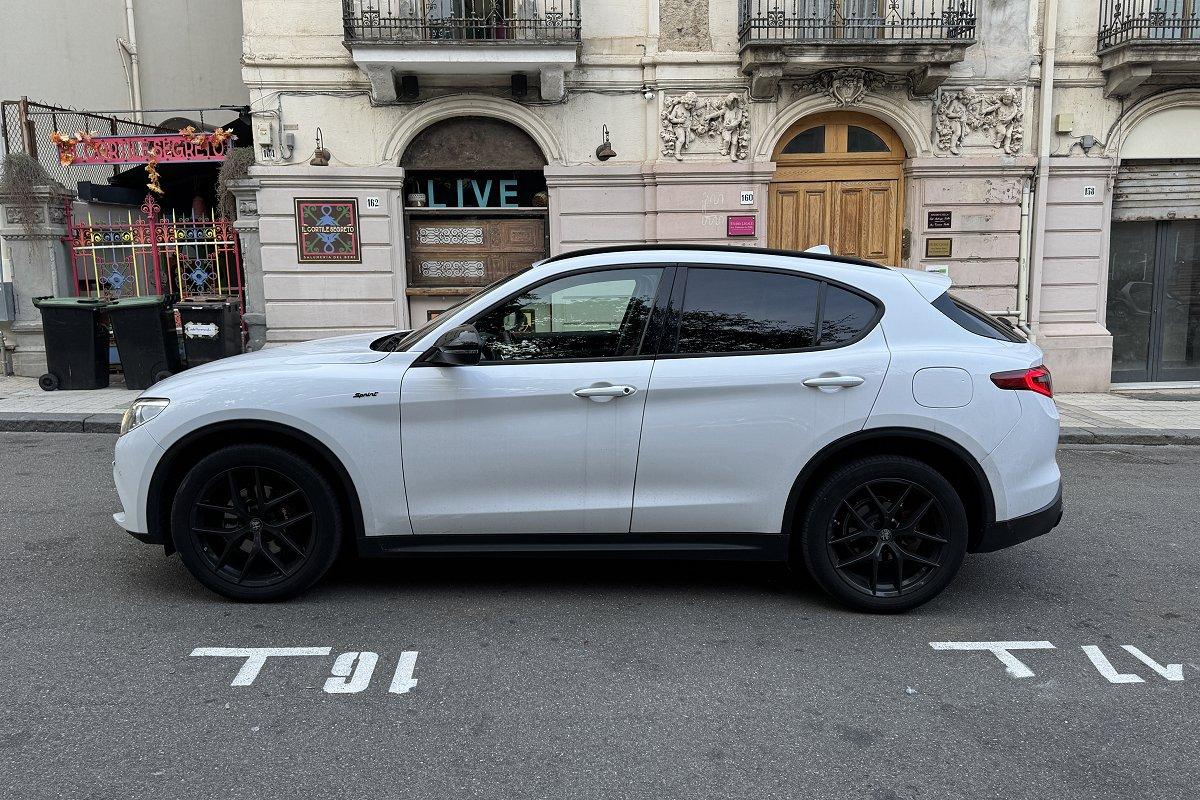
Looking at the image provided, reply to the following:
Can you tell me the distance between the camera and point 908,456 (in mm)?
4270

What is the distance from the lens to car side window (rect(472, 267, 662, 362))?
4.29 m

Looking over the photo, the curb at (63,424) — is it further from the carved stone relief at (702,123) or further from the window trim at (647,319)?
the carved stone relief at (702,123)

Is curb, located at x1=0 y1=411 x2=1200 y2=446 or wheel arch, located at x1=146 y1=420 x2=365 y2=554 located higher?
wheel arch, located at x1=146 y1=420 x2=365 y2=554

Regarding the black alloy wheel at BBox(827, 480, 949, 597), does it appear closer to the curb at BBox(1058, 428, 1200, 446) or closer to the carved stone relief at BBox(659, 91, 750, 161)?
the curb at BBox(1058, 428, 1200, 446)

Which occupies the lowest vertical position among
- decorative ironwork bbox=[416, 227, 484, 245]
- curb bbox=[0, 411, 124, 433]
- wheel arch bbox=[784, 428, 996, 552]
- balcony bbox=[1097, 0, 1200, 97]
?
curb bbox=[0, 411, 124, 433]

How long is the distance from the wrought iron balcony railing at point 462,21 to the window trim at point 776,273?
795 cm

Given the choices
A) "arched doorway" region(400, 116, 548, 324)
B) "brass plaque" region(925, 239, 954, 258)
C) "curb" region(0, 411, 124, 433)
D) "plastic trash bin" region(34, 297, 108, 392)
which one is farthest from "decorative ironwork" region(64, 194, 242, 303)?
"brass plaque" region(925, 239, 954, 258)

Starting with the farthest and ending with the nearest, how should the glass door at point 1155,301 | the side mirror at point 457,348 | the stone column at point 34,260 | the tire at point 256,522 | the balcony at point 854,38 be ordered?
the glass door at point 1155,301
the stone column at point 34,260
the balcony at point 854,38
the tire at point 256,522
the side mirror at point 457,348

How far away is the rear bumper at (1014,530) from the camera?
4266 millimetres

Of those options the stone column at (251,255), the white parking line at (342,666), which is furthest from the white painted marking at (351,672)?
the stone column at (251,255)

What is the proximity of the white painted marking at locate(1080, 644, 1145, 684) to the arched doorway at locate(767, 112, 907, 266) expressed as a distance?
912 cm

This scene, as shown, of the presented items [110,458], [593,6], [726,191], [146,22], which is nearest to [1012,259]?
[726,191]

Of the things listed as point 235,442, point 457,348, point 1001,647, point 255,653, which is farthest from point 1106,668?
point 235,442

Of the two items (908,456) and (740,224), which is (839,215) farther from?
(908,456)
